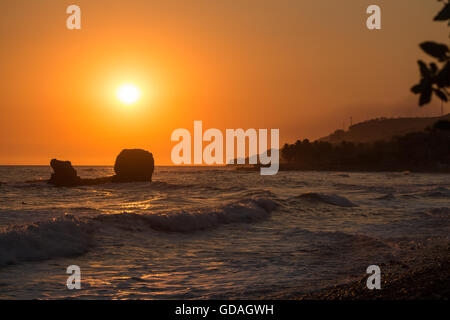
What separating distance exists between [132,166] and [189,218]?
47450 mm

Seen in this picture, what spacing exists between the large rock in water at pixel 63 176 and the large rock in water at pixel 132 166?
7717 millimetres

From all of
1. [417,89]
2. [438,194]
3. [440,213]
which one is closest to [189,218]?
[440,213]

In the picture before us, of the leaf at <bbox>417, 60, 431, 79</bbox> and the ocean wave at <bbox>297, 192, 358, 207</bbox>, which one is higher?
the leaf at <bbox>417, 60, 431, 79</bbox>

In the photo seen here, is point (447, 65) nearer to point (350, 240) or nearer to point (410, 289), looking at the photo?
point (410, 289)

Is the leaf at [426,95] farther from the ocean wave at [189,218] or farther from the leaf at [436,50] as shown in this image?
the ocean wave at [189,218]

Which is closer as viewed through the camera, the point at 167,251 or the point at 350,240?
the point at 167,251

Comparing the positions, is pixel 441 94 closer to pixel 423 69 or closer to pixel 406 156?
pixel 423 69

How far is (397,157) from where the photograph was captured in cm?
16650

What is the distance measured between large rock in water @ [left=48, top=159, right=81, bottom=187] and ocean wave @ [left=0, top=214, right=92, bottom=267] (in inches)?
1601

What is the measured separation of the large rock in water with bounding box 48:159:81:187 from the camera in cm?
5194

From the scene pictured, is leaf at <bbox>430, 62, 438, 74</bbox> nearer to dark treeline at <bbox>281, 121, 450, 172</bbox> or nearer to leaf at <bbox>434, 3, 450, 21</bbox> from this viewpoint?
leaf at <bbox>434, 3, 450, 21</bbox>

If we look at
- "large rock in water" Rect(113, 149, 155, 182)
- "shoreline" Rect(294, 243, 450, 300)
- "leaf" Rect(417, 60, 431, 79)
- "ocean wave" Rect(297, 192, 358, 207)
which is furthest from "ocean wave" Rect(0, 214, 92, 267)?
"large rock in water" Rect(113, 149, 155, 182)

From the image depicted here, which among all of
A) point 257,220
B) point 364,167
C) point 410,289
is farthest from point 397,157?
point 410,289
